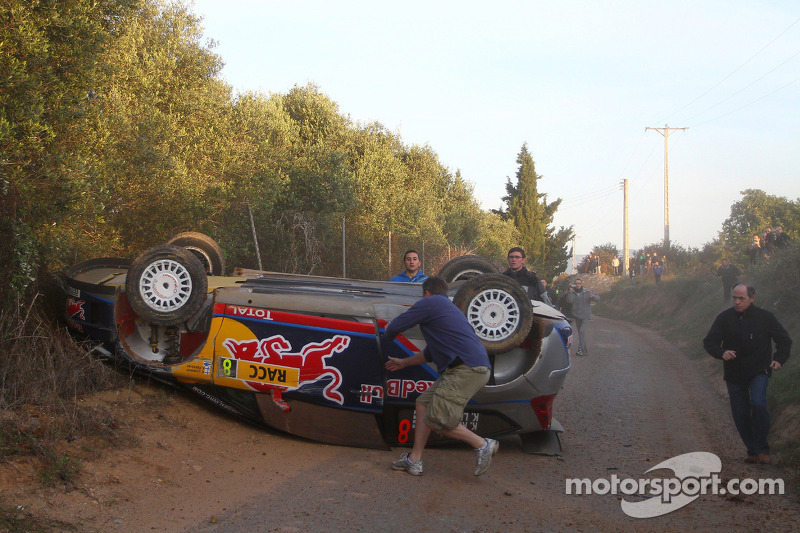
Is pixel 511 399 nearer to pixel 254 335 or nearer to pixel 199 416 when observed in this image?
pixel 254 335

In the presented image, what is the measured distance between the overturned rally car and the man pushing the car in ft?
1.97

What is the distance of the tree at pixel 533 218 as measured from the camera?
5406 cm

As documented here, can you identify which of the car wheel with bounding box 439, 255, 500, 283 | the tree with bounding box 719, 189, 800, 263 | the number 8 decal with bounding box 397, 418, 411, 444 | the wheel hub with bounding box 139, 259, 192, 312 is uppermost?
the tree with bounding box 719, 189, 800, 263

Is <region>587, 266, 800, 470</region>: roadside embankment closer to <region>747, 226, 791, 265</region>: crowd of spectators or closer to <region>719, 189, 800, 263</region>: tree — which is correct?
<region>747, 226, 791, 265</region>: crowd of spectators

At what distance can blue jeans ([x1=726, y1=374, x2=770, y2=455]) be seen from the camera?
704cm

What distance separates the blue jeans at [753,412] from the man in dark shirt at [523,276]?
2.61m

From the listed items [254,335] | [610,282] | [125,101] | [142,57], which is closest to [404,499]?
[254,335]

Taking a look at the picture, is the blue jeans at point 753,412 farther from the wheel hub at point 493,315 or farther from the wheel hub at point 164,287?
the wheel hub at point 164,287

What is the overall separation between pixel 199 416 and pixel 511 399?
3.11 metres

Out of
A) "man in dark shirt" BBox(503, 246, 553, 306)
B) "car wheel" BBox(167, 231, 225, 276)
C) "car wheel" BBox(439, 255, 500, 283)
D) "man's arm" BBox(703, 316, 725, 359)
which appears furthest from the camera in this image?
"man in dark shirt" BBox(503, 246, 553, 306)

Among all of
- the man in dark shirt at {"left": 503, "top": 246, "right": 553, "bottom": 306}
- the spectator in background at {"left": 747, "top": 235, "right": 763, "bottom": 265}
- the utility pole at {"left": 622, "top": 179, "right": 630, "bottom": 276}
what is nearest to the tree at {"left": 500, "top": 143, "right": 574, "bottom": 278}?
the utility pole at {"left": 622, "top": 179, "right": 630, "bottom": 276}

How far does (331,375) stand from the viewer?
677 cm

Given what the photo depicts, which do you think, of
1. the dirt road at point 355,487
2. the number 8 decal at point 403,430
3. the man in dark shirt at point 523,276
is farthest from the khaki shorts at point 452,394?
the man in dark shirt at point 523,276

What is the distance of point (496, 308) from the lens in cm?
692
